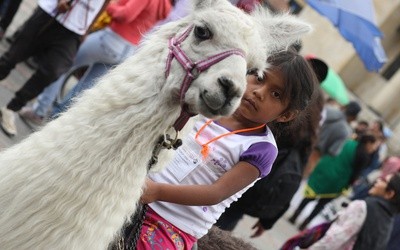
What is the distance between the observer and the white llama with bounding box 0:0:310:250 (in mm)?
1728

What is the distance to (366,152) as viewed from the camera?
25.8ft

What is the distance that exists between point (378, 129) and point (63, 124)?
10.1 m

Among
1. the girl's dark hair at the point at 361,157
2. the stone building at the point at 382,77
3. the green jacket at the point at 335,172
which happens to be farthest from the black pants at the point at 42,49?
the stone building at the point at 382,77

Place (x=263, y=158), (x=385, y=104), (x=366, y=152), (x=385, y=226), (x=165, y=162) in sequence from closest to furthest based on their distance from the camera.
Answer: (x=165, y=162), (x=263, y=158), (x=385, y=226), (x=366, y=152), (x=385, y=104)

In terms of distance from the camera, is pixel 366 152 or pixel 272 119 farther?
pixel 366 152

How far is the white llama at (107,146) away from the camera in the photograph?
1.73 metres

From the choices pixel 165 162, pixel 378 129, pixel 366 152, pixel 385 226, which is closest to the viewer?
pixel 165 162

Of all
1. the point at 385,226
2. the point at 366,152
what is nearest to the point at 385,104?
the point at 366,152

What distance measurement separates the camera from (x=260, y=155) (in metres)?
2.21

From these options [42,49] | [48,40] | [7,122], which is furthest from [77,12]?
[7,122]

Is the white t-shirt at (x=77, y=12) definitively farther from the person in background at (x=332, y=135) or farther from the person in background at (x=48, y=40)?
the person in background at (x=332, y=135)

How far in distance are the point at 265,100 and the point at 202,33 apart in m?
0.61

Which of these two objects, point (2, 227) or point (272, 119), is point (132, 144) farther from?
point (272, 119)

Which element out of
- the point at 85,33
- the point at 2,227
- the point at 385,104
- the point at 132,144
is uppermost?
the point at 132,144
